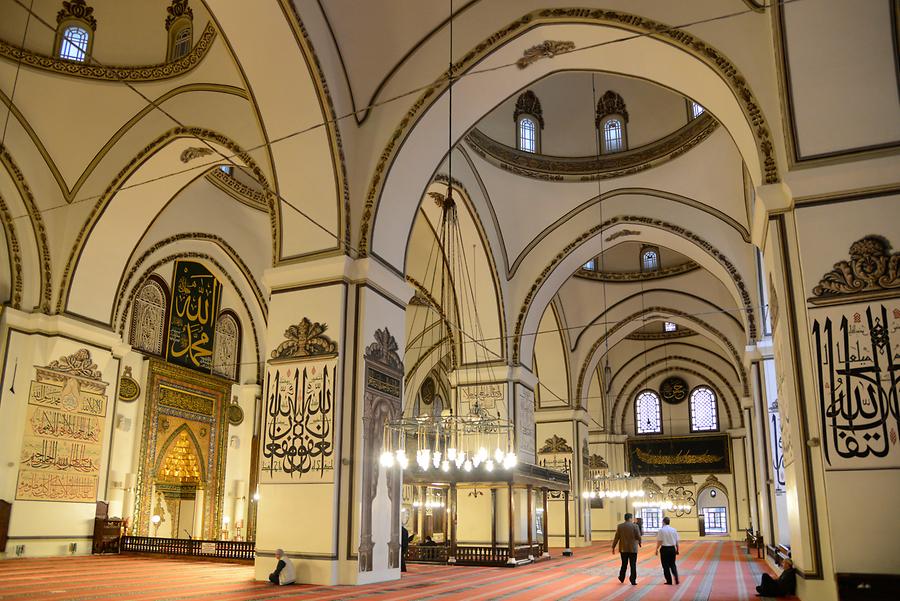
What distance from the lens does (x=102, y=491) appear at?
11.0 m

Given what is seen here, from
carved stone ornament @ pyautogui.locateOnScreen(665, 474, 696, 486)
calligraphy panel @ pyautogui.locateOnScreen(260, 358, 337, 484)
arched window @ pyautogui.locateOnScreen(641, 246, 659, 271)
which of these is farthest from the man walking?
carved stone ornament @ pyautogui.locateOnScreen(665, 474, 696, 486)

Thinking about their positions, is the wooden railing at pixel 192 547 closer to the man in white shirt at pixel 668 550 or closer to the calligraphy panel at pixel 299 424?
the calligraphy panel at pixel 299 424

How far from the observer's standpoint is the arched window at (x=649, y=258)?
16719 mm

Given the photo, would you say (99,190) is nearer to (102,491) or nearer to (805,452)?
(102,491)

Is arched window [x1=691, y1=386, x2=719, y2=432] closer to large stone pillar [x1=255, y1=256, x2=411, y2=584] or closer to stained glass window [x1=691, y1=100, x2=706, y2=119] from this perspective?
stained glass window [x1=691, y1=100, x2=706, y2=119]

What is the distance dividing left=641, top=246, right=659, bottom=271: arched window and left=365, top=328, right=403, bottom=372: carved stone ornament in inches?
391

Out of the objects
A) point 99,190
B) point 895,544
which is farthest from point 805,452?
point 99,190

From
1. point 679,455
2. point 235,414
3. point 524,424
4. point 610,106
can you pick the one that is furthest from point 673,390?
point 235,414

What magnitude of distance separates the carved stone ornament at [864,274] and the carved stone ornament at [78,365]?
29.8 ft

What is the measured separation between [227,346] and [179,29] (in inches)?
269

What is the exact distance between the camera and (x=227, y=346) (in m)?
14.6

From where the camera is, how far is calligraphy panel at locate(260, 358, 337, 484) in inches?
283

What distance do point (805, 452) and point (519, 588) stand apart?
3276 millimetres

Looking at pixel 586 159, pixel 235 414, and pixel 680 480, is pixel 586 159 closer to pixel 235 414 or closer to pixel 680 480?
pixel 235 414
